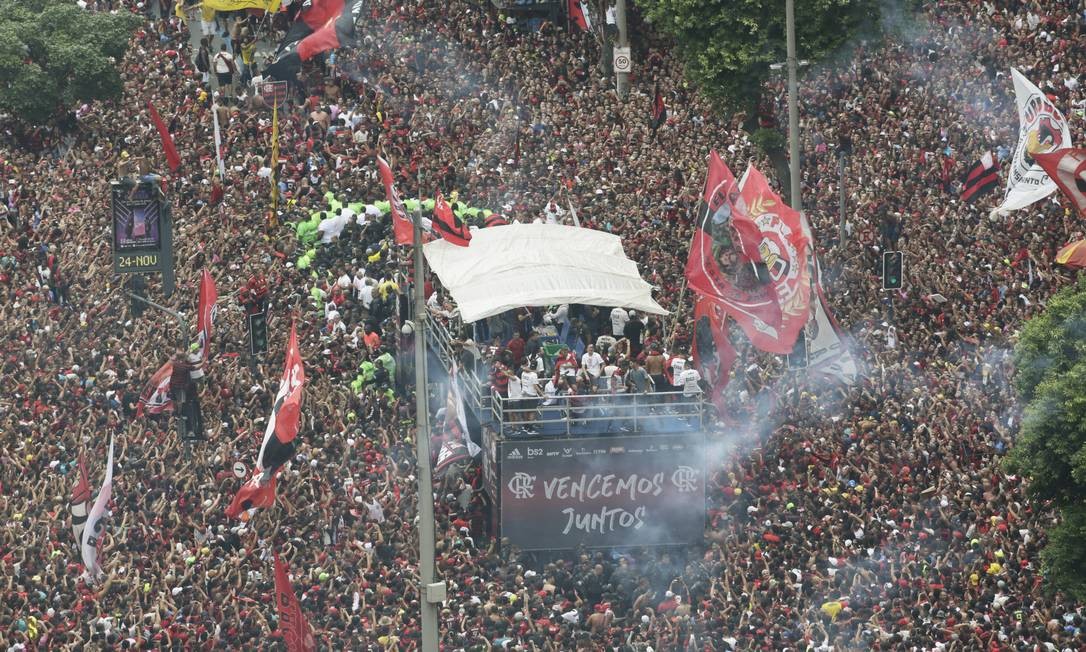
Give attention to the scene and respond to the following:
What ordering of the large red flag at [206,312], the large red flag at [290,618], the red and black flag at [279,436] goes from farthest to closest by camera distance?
the large red flag at [206,312] → the red and black flag at [279,436] → the large red flag at [290,618]

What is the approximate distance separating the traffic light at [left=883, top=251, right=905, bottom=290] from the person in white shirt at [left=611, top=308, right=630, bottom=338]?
507 centimetres

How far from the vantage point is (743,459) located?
130ft

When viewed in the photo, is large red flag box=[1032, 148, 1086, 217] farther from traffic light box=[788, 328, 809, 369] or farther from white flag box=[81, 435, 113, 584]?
white flag box=[81, 435, 113, 584]

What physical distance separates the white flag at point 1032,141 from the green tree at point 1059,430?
5.94 meters

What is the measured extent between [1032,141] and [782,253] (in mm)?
6678

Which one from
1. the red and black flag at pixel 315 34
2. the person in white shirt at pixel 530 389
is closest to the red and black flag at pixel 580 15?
the red and black flag at pixel 315 34

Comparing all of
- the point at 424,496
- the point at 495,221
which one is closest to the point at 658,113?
the point at 495,221

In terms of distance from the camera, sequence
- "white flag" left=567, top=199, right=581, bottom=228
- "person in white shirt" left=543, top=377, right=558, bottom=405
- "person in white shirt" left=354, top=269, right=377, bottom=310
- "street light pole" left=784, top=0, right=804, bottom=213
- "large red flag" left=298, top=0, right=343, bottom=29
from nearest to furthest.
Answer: "person in white shirt" left=543, top=377, right=558, bottom=405 → "person in white shirt" left=354, top=269, right=377, bottom=310 → "street light pole" left=784, top=0, right=804, bottom=213 → "white flag" left=567, top=199, right=581, bottom=228 → "large red flag" left=298, top=0, right=343, bottom=29

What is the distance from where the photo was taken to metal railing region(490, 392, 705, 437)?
3925 centimetres

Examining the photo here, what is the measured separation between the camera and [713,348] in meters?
41.3

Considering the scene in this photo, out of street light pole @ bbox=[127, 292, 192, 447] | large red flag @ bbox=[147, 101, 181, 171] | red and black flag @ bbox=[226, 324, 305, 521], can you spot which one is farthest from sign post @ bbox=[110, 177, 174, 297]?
red and black flag @ bbox=[226, 324, 305, 521]

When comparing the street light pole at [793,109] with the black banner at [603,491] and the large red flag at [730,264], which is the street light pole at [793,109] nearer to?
the large red flag at [730,264]

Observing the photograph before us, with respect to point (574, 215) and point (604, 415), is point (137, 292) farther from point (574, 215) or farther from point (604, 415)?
point (604, 415)

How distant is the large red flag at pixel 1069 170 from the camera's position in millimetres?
41656
